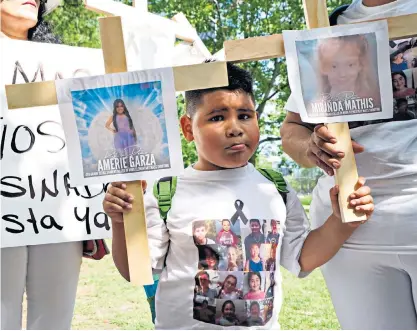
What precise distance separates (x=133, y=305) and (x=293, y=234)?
271 cm

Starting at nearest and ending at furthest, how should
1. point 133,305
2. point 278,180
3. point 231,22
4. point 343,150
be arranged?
point 343,150, point 278,180, point 133,305, point 231,22

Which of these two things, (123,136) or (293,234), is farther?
(293,234)

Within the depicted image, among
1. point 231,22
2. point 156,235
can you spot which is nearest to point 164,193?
point 156,235

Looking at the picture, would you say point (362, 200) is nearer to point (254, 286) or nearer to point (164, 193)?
point (254, 286)

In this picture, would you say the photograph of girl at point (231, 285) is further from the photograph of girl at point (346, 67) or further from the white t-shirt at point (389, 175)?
the photograph of girl at point (346, 67)

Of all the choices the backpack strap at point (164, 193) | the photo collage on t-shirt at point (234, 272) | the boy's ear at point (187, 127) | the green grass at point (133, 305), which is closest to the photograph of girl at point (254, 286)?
the photo collage on t-shirt at point (234, 272)

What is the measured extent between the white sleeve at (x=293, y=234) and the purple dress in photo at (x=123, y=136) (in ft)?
1.25

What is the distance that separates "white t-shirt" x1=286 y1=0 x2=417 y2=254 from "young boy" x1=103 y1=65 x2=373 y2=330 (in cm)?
6

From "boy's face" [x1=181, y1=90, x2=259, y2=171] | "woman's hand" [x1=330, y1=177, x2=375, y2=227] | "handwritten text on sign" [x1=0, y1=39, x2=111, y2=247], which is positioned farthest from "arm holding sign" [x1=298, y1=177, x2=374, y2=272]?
"handwritten text on sign" [x1=0, y1=39, x2=111, y2=247]

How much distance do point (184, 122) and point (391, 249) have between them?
520 mm

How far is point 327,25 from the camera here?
3.69ft

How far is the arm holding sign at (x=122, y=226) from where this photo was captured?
116 centimetres

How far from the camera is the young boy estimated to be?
1.23 m

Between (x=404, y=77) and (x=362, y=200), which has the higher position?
(x=404, y=77)
